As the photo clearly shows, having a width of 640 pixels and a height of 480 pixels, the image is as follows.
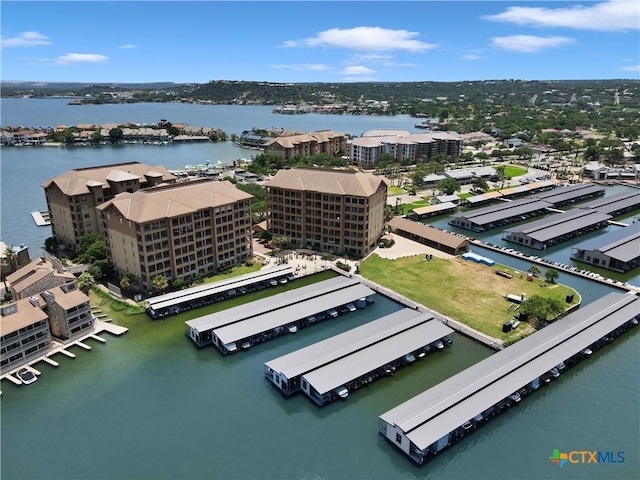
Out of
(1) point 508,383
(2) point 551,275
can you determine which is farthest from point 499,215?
(1) point 508,383

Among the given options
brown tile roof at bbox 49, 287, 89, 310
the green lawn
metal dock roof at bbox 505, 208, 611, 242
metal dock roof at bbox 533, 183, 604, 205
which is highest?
brown tile roof at bbox 49, 287, 89, 310

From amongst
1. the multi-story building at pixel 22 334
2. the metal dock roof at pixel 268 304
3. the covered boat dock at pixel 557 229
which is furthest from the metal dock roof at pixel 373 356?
the covered boat dock at pixel 557 229

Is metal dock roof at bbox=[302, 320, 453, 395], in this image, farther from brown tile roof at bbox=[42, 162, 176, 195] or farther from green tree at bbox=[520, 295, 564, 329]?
brown tile roof at bbox=[42, 162, 176, 195]

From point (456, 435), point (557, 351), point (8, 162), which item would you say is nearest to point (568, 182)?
point (557, 351)

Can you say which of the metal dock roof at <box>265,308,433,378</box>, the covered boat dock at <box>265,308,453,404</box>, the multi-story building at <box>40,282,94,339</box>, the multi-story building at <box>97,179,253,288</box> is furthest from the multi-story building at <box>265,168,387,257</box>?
the multi-story building at <box>40,282,94,339</box>

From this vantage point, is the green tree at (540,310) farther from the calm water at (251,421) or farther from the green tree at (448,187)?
the green tree at (448,187)
